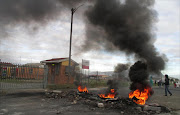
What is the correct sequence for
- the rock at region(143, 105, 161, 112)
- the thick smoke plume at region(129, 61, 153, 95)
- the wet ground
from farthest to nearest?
the thick smoke plume at region(129, 61, 153, 95) → the rock at region(143, 105, 161, 112) → the wet ground

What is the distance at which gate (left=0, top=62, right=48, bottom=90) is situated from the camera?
9.95 meters

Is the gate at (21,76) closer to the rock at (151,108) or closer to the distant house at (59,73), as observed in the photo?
the distant house at (59,73)

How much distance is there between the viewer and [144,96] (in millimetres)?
7402

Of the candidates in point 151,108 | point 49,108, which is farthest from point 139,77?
point 49,108

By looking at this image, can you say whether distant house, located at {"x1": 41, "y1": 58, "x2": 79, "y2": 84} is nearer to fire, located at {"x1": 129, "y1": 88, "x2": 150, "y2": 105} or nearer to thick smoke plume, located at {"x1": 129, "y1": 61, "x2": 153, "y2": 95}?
thick smoke plume, located at {"x1": 129, "y1": 61, "x2": 153, "y2": 95}

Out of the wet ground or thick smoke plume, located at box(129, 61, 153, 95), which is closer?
the wet ground

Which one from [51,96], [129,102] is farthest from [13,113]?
[129,102]

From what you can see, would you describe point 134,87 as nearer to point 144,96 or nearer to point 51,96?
point 144,96

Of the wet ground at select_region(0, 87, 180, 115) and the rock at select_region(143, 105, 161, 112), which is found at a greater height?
the rock at select_region(143, 105, 161, 112)

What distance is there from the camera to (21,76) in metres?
10.8

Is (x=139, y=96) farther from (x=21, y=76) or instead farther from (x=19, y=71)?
(x=19, y=71)

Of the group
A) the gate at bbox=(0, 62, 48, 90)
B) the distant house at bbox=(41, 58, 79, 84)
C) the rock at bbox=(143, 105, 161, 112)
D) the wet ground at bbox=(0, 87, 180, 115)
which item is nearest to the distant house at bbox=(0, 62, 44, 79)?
the gate at bbox=(0, 62, 48, 90)

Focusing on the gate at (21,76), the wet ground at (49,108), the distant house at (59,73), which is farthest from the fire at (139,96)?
the distant house at (59,73)

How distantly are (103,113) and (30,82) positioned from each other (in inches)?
307
